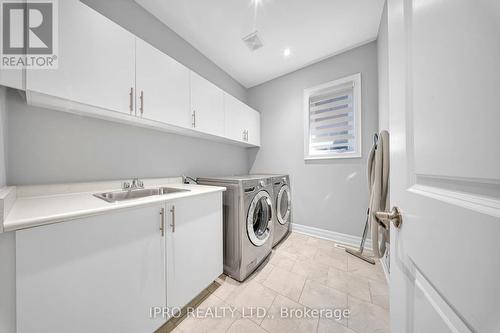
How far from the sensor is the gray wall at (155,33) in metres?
1.37

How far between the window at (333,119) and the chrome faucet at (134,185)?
85.7 inches

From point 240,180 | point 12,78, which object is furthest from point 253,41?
point 12,78

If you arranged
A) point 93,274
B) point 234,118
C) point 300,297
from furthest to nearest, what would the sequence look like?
1. point 234,118
2. point 300,297
3. point 93,274

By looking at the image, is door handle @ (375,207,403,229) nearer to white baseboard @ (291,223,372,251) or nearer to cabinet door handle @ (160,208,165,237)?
cabinet door handle @ (160,208,165,237)

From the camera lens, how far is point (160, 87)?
4.39 feet

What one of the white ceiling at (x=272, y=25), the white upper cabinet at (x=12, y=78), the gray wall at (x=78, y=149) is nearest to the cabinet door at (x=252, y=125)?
the white ceiling at (x=272, y=25)

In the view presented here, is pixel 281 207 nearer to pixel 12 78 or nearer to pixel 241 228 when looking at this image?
pixel 241 228

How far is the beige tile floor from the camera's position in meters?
1.08

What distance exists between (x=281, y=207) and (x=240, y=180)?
1.06 meters

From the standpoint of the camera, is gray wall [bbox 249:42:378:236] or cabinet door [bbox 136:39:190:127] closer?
cabinet door [bbox 136:39:190:127]

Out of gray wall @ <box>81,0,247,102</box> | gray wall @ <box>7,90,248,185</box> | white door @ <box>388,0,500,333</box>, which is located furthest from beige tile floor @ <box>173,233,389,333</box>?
gray wall @ <box>81,0,247,102</box>

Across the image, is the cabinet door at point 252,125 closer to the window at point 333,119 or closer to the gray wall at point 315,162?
the gray wall at point 315,162

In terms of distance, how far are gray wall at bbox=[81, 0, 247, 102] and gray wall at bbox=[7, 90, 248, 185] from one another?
95 centimetres

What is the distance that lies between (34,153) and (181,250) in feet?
3.88
